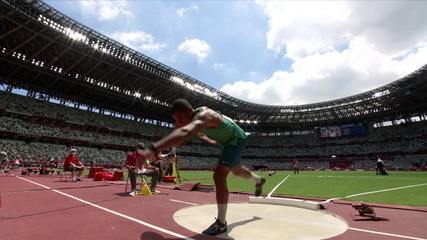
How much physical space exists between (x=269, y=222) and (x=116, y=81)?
5115cm

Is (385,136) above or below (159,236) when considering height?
above

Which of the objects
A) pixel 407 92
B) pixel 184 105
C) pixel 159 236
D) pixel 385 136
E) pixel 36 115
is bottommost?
pixel 159 236

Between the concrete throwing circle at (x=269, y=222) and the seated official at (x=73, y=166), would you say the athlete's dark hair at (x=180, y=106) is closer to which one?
the concrete throwing circle at (x=269, y=222)

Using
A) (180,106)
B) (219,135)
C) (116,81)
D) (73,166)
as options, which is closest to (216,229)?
(219,135)

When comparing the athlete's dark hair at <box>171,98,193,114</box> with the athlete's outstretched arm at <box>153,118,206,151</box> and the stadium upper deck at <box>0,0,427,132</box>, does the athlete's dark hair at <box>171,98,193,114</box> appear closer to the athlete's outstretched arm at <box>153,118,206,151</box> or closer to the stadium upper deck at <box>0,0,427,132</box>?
the athlete's outstretched arm at <box>153,118,206,151</box>

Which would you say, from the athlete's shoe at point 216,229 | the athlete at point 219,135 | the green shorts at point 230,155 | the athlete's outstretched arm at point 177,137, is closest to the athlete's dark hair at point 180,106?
the athlete at point 219,135

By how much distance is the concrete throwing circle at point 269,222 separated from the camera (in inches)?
182

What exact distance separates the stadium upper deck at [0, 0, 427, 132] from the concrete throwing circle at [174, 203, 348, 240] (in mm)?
35417

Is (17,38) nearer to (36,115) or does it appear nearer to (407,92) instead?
(36,115)

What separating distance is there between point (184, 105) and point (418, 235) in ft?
12.8

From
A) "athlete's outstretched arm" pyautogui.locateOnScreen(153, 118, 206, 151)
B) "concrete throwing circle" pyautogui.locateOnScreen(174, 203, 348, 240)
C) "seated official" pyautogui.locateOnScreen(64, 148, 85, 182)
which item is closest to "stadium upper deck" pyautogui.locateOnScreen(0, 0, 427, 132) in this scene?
"seated official" pyautogui.locateOnScreen(64, 148, 85, 182)

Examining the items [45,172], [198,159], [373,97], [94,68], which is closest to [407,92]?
[373,97]

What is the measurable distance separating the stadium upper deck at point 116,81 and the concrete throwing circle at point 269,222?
116ft

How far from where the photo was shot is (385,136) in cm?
7275
